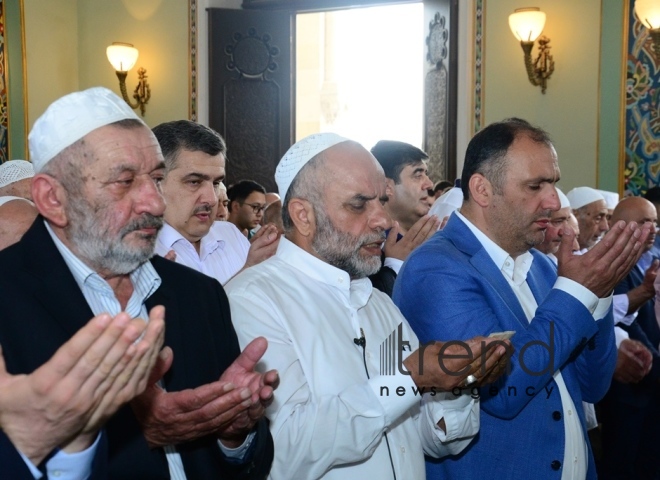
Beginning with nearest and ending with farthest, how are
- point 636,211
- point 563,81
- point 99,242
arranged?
point 99,242 → point 636,211 → point 563,81

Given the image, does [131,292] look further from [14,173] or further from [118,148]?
[14,173]

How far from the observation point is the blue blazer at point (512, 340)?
2.16 meters

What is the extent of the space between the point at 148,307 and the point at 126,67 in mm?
6397

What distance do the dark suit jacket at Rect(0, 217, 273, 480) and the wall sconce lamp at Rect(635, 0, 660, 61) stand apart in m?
5.12

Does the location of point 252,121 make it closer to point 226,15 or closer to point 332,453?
point 226,15

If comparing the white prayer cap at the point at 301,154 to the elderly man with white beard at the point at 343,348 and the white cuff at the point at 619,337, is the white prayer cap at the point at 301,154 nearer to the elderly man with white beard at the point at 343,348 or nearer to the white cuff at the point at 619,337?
the elderly man with white beard at the point at 343,348

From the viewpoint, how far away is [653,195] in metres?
5.89

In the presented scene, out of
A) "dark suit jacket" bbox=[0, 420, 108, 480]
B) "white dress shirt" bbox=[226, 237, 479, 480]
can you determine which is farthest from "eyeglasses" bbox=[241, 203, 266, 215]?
"dark suit jacket" bbox=[0, 420, 108, 480]

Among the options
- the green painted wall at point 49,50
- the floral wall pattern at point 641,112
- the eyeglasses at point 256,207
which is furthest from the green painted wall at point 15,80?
the floral wall pattern at point 641,112

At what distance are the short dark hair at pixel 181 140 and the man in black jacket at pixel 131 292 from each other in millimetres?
995

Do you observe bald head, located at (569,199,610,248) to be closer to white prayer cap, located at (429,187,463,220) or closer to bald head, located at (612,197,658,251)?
bald head, located at (612,197,658,251)

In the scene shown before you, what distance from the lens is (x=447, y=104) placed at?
6871 millimetres

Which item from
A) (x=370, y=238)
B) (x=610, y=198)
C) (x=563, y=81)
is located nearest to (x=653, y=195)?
(x=610, y=198)

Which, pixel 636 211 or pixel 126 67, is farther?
pixel 126 67
